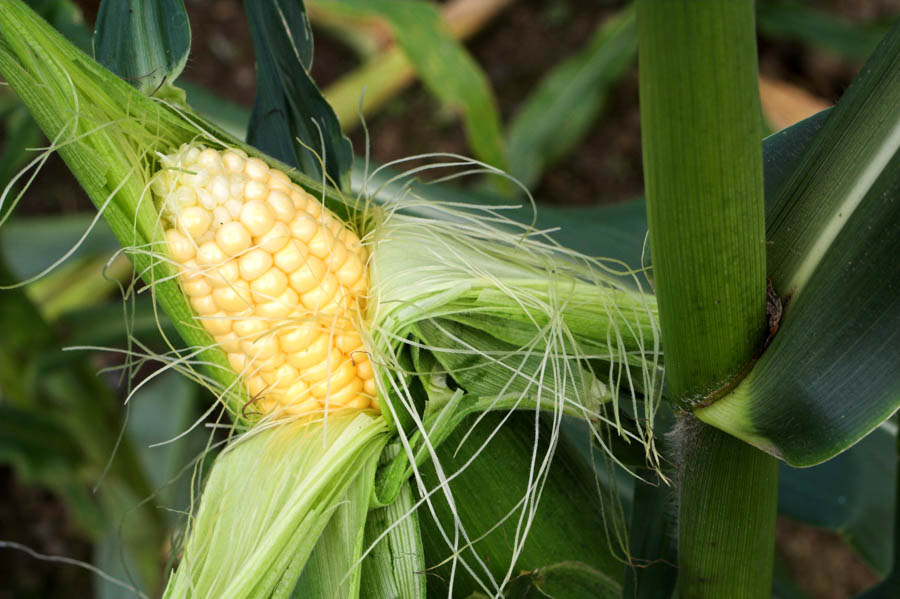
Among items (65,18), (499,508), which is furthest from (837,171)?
(65,18)

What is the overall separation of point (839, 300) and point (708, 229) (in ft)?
0.40

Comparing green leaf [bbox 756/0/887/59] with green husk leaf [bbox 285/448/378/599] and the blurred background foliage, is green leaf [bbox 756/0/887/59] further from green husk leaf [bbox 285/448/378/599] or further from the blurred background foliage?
green husk leaf [bbox 285/448/378/599]

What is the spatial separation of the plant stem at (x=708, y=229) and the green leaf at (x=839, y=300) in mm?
28

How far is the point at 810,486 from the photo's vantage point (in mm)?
1057

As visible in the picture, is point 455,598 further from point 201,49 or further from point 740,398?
point 201,49

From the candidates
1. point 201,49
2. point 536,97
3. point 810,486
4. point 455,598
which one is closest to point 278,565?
point 455,598

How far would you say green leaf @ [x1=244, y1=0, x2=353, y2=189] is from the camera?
0.70 m

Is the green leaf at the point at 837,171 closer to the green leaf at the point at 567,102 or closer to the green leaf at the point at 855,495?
the green leaf at the point at 855,495

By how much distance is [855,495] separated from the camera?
110cm

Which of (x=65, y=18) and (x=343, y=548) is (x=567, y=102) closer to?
(x=65, y=18)

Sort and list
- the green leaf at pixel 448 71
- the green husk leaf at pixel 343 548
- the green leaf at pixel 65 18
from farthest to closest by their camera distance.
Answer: the green leaf at pixel 448 71 < the green leaf at pixel 65 18 < the green husk leaf at pixel 343 548

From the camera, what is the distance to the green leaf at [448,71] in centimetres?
170

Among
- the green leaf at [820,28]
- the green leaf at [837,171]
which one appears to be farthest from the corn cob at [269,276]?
the green leaf at [820,28]

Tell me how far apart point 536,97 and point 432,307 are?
1.93 meters
